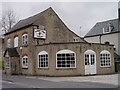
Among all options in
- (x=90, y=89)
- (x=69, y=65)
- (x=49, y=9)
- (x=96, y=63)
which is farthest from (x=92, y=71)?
(x=90, y=89)

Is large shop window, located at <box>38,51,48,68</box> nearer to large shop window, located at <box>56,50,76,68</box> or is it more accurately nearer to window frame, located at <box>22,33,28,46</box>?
large shop window, located at <box>56,50,76,68</box>

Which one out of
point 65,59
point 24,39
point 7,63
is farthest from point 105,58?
point 7,63

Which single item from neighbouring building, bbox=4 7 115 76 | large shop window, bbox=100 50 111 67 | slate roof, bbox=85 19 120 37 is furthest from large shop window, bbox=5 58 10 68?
slate roof, bbox=85 19 120 37

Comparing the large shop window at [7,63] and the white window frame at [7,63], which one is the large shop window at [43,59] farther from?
the large shop window at [7,63]

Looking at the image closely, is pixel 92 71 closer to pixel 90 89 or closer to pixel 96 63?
pixel 96 63

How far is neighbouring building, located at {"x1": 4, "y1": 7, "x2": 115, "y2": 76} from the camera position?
91.4ft

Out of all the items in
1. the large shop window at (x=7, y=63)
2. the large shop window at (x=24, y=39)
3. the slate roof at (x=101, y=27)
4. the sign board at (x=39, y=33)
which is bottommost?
the large shop window at (x=7, y=63)

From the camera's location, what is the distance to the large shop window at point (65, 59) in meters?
27.7

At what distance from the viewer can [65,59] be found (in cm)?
2773

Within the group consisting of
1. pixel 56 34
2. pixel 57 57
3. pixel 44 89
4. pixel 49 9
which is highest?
pixel 49 9

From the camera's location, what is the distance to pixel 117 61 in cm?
3600

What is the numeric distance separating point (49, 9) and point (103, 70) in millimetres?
11043

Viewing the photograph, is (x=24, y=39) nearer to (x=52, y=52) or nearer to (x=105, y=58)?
(x=52, y=52)

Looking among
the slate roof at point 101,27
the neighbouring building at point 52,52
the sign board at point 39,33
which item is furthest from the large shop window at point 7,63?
the slate roof at point 101,27
